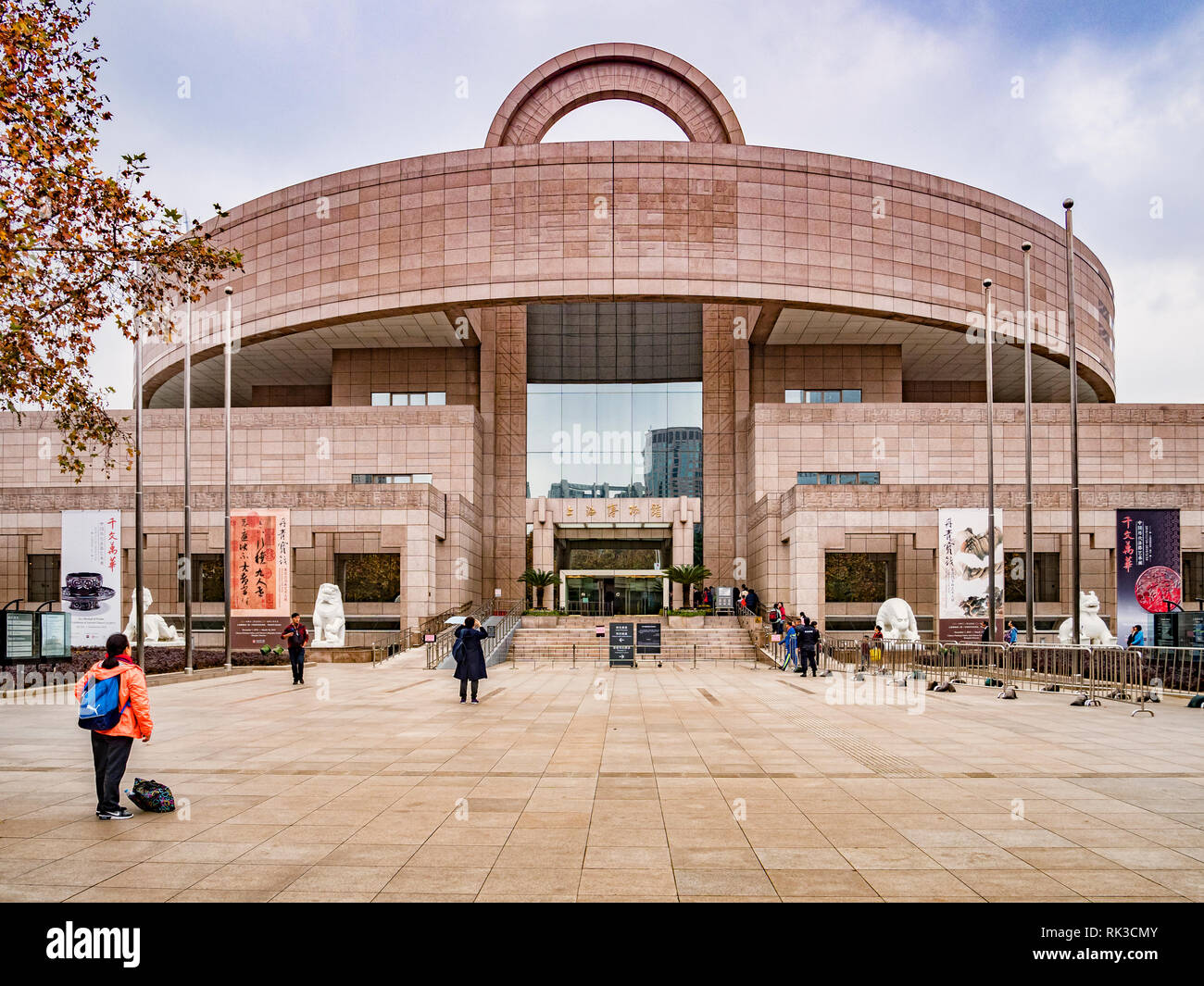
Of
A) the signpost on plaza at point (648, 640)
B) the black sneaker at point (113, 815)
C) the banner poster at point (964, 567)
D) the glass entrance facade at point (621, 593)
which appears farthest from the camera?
the glass entrance facade at point (621, 593)

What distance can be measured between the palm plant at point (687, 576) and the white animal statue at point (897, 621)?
18700 mm

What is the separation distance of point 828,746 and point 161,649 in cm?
2903

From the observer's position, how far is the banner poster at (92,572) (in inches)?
1379

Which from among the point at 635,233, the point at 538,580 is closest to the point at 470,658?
the point at 635,233

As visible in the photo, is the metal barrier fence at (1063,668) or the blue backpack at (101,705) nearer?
the blue backpack at (101,705)

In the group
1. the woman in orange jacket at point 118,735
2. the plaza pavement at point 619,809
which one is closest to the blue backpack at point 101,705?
the woman in orange jacket at point 118,735

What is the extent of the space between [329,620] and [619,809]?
1090 inches

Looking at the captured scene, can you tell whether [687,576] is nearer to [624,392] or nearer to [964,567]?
[624,392]

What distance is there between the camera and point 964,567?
126 feet

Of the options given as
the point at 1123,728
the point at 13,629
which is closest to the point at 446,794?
the point at 1123,728

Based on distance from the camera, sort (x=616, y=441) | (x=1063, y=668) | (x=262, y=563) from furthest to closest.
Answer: (x=616, y=441)
(x=262, y=563)
(x=1063, y=668)

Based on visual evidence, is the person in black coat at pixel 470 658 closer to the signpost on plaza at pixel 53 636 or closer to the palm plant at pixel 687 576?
the signpost on plaza at pixel 53 636

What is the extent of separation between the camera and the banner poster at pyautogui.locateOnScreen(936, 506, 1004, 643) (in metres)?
37.7
